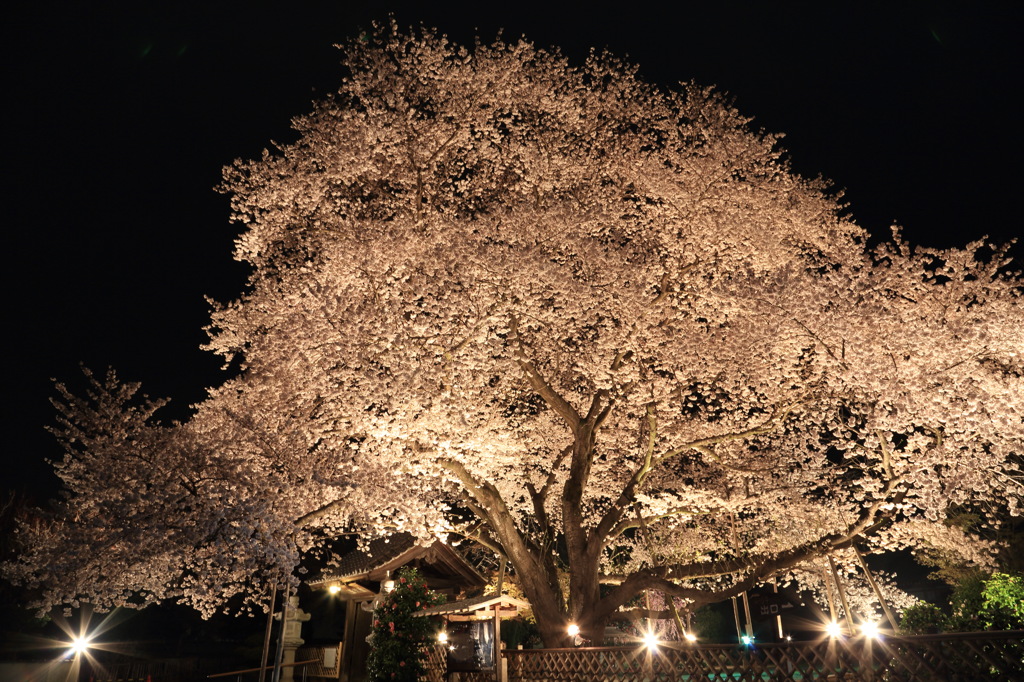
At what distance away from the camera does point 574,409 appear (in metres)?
14.0

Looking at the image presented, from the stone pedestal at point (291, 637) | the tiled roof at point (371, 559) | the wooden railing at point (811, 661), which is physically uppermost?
the tiled roof at point (371, 559)

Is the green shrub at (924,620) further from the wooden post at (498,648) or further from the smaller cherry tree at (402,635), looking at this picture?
the smaller cherry tree at (402,635)

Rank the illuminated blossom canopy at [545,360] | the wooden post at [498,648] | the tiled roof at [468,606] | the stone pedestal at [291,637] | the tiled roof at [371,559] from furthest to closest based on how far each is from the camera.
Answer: the stone pedestal at [291,637] → the tiled roof at [371,559] → the tiled roof at [468,606] → the illuminated blossom canopy at [545,360] → the wooden post at [498,648]

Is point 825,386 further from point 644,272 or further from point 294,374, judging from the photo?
point 294,374

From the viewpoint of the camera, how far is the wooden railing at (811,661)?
237 inches

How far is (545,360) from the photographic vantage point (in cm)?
1458

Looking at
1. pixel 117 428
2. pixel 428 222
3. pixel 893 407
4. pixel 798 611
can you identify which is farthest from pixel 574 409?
pixel 798 611

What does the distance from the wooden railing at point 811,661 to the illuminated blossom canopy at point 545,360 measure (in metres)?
3.44

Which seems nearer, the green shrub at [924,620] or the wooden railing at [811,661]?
the wooden railing at [811,661]

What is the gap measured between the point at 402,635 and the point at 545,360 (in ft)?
20.3

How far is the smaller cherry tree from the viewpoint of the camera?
1176cm

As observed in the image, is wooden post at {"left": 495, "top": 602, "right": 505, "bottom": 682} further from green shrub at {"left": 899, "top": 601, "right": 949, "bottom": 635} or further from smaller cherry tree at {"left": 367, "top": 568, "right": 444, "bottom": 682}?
green shrub at {"left": 899, "top": 601, "right": 949, "bottom": 635}

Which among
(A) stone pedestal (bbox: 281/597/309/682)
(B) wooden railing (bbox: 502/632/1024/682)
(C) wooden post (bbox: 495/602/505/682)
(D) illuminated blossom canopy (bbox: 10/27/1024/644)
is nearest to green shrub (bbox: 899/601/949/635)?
(D) illuminated blossom canopy (bbox: 10/27/1024/644)

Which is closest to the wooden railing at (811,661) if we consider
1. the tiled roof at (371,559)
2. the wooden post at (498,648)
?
the wooden post at (498,648)
